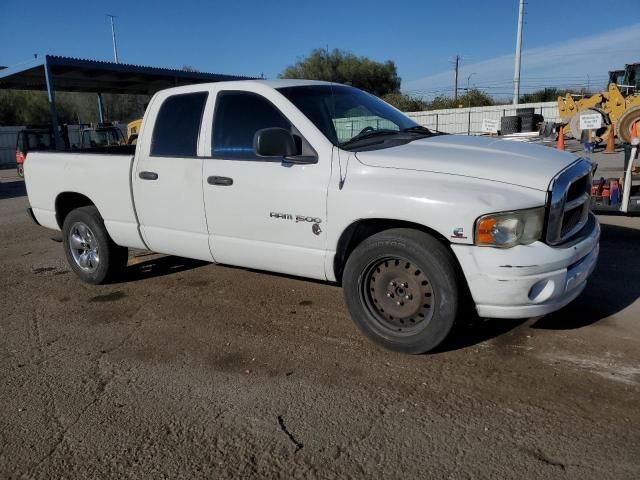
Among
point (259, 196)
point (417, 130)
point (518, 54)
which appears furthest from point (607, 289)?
point (518, 54)

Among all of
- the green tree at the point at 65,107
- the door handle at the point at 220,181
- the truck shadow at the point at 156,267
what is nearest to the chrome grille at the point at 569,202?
the door handle at the point at 220,181

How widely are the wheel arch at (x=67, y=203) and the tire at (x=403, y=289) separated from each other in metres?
3.42

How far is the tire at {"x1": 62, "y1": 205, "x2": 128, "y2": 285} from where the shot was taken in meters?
5.46

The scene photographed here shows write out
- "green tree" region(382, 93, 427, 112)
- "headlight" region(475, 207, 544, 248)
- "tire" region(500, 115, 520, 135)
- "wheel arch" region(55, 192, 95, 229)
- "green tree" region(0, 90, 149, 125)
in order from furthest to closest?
"green tree" region(0, 90, 149, 125) → "green tree" region(382, 93, 427, 112) → "tire" region(500, 115, 520, 135) → "wheel arch" region(55, 192, 95, 229) → "headlight" region(475, 207, 544, 248)

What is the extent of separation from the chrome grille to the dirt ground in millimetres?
837

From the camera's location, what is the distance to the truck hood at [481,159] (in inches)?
132

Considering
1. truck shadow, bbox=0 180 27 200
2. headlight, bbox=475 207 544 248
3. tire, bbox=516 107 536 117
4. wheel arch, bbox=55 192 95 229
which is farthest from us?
tire, bbox=516 107 536 117

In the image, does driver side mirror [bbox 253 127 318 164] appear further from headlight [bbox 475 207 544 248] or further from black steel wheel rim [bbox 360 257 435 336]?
headlight [bbox 475 207 544 248]

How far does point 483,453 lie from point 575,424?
1.97 feet

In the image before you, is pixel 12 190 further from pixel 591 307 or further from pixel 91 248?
pixel 591 307

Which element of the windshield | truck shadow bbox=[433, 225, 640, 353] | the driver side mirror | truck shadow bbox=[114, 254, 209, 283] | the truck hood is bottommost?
truck shadow bbox=[114, 254, 209, 283]

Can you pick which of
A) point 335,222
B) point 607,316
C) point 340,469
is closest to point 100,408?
point 340,469

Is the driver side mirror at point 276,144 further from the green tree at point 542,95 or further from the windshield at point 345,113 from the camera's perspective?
the green tree at point 542,95

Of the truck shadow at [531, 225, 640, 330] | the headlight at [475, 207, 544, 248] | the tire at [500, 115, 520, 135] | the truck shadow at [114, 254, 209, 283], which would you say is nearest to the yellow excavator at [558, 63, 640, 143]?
the tire at [500, 115, 520, 135]
